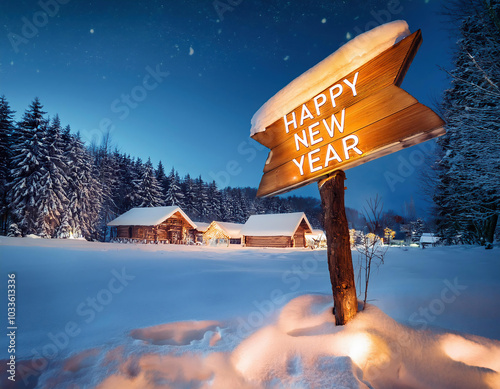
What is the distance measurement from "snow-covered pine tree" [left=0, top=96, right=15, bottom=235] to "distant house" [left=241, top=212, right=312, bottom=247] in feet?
89.4

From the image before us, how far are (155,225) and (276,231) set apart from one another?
15.6 m

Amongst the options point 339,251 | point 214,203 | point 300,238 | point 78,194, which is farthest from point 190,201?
point 339,251

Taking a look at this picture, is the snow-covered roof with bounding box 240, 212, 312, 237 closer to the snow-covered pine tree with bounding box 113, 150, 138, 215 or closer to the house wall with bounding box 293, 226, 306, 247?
the house wall with bounding box 293, 226, 306, 247

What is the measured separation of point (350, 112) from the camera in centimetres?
304

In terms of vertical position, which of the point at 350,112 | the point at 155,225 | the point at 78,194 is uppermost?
the point at 78,194

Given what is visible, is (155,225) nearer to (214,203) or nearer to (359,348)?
(359,348)

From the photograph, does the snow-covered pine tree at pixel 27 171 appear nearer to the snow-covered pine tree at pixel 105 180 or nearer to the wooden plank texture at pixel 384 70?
the snow-covered pine tree at pixel 105 180

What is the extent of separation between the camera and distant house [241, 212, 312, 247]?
29750 mm

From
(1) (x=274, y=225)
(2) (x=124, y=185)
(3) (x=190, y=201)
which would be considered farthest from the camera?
(3) (x=190, y=201)

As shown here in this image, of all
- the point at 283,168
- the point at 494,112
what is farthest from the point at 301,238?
the point at 283,168

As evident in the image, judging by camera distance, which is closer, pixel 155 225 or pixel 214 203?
pixel 155 225

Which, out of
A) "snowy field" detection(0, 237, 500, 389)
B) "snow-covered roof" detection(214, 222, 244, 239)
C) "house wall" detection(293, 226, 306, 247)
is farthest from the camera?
"snow-covered roof" detection(214, 222, 244, 239)

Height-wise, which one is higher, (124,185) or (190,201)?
(124,185)

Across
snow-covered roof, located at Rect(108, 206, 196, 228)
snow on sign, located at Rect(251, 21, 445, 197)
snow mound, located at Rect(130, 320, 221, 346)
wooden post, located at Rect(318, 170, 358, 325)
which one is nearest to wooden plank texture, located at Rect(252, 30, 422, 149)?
snow on sign, located at Rect(251, 21, 445, 197)
